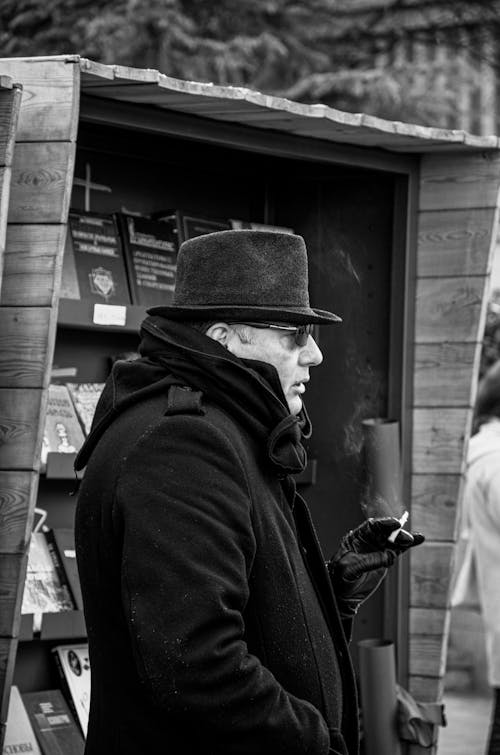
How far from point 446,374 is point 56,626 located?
1.54m

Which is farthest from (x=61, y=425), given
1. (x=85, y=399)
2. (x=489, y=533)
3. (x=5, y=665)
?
(x=489, y=533)

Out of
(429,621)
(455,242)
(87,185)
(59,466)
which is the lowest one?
(429,621)

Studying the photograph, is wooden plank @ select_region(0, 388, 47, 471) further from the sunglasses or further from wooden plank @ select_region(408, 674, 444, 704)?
wooden plank @ select_region(408, 674, 444, 704)

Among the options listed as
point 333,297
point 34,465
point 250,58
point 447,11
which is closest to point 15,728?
point 34,465

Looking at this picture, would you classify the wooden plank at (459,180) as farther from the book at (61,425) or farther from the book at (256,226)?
the book at (61,425)

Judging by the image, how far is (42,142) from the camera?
9.95ft

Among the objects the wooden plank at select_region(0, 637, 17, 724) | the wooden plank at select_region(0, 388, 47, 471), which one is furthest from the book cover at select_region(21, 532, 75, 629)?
the wooden plank at select_region(0, 388, 47, 471)

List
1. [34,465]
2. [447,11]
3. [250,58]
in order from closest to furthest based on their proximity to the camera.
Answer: [34,465] < [250,58] < [447,11]

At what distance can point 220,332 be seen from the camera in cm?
238

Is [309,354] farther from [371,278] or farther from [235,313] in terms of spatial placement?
[371,278]

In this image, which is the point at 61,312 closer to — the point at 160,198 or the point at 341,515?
the point at 160,198

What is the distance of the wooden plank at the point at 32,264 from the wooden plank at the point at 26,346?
27 mm

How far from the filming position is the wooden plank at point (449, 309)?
13.4 feet

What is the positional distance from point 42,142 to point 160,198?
1.23 m
